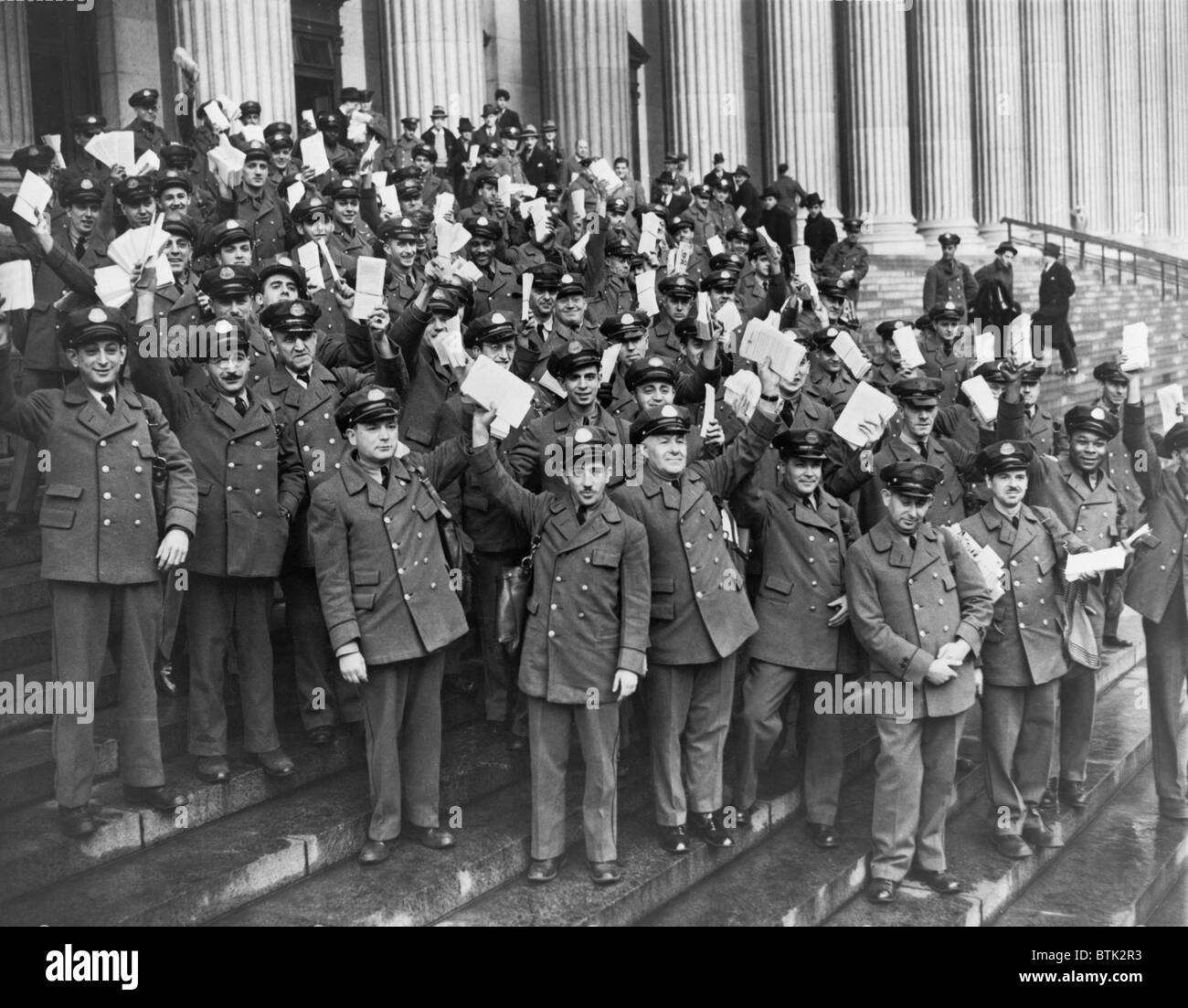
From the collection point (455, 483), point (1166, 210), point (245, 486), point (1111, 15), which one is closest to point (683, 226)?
point (455, 483)

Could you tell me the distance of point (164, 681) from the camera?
7277 millimetres

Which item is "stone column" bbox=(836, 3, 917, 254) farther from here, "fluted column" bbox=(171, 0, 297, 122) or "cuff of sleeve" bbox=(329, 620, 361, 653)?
"cuff of sleeve" bbox=(329, 620, 361, 653)

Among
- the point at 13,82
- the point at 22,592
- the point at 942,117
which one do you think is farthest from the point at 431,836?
the point at 942,117

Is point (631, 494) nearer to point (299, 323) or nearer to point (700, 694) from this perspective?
point (700, 694)

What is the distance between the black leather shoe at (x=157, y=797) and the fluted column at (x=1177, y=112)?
1268 inches

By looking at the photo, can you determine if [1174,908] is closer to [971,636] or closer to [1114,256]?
[971,636]

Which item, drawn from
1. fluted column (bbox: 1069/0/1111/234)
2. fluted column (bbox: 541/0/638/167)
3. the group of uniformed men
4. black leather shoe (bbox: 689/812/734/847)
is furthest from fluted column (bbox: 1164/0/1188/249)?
black leather shoe (bbox: 689/812/734/847)

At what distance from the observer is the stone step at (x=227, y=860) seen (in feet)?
18.9

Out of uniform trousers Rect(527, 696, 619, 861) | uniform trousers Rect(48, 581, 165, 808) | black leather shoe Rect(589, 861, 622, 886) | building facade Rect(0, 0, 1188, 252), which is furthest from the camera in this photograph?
building facade Rect(0, 0, 1188, 252)

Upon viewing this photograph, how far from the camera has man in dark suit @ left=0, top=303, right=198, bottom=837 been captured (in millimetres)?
6266

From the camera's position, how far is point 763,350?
7.11m

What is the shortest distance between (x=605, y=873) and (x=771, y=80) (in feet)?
60.0

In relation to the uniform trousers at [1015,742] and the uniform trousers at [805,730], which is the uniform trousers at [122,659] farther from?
the uniform trousers at [1015,742]

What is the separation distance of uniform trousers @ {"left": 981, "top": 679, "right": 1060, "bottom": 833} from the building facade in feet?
30.0
